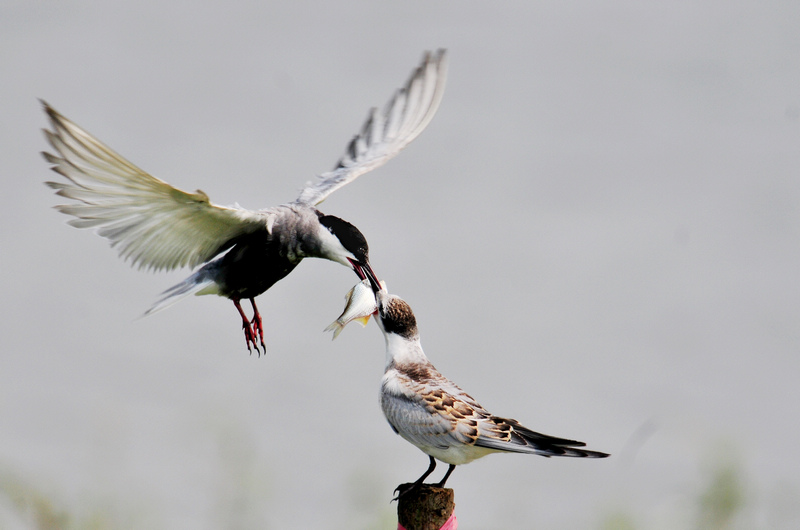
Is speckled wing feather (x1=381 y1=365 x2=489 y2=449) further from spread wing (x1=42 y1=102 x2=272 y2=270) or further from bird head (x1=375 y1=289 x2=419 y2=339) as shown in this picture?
spread wing (x1=42 y1=102 x2=272 y2=270)

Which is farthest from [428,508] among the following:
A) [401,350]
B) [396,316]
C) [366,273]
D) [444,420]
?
[366,273]

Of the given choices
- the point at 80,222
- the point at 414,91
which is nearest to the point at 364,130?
the point at 414,91

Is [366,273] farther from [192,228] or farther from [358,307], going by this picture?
[192,228]

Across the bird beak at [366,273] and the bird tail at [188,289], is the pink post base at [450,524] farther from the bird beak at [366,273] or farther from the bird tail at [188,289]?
the bird tail at [188,289]

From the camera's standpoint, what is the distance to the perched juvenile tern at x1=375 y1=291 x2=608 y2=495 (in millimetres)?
3062

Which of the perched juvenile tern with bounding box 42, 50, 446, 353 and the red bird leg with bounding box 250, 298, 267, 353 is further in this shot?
the red bird leg with bounding box 250, 298, 267, 353

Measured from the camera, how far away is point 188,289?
11.9 ft

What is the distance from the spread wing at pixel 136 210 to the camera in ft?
9.75

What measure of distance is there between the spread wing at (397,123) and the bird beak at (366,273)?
3.45 ft

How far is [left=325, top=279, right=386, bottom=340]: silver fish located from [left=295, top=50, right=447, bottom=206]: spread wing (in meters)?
1.22

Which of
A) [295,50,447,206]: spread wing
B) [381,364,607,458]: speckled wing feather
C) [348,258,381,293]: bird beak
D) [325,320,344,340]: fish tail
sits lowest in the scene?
[381,364,607,458]: speckled wing feather

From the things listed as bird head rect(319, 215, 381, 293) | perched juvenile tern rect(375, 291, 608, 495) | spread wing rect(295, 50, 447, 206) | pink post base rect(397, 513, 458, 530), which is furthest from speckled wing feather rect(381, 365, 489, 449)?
spread wing rect(295, 50, 447, 206)

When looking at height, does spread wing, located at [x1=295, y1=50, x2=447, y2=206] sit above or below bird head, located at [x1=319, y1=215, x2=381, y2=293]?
above

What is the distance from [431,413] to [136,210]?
4.35 ft
